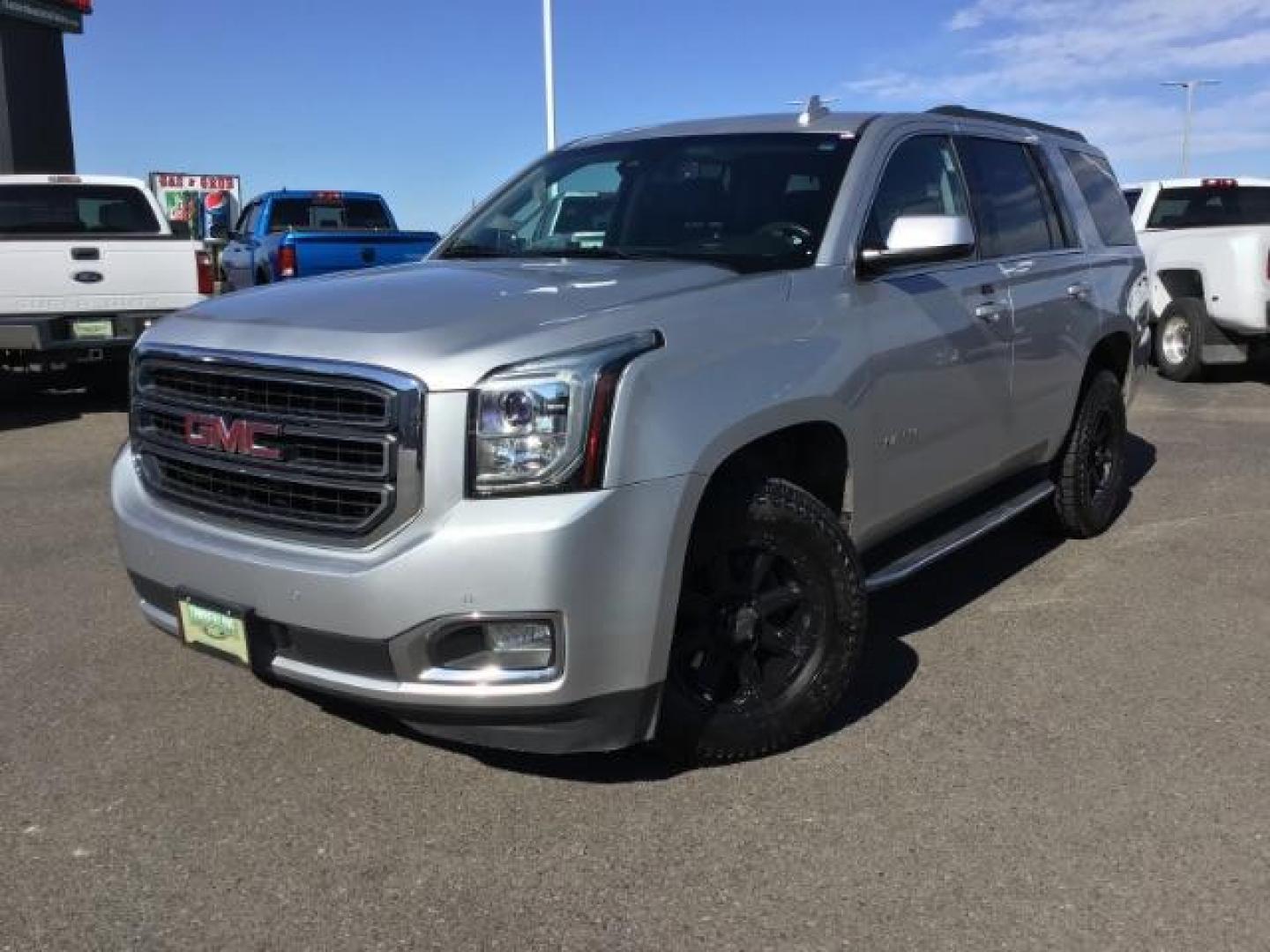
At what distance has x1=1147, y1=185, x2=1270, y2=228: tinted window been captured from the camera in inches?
498

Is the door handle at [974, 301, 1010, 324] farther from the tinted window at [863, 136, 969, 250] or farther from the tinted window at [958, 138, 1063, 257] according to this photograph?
the tinted window at [863, 136, 969, 250]

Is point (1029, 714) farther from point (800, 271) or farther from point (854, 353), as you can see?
point (800, 271)

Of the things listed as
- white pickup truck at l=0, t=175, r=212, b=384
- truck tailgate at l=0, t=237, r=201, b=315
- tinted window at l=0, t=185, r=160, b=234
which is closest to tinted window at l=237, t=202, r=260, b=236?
tinted window at l=0, t=185, r=160, b=234

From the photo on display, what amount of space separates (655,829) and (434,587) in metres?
0.91

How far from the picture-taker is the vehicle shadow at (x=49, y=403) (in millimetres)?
10125

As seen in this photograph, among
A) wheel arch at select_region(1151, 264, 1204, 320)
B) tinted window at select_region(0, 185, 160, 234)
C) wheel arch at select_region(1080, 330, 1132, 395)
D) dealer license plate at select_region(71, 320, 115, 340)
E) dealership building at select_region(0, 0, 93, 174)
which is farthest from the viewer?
dealership building at select_region(0, 0, 93, 174)

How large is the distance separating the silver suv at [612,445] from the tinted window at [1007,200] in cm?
9

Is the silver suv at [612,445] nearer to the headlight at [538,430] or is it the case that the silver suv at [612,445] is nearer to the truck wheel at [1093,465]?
the headlight at [538,430]

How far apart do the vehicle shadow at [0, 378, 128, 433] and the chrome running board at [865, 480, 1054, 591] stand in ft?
→ 26.9

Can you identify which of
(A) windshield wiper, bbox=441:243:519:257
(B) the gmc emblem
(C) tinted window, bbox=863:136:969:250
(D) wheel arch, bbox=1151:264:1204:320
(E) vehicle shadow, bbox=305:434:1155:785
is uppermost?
(C) tinted window, bbox=863:136:969:250

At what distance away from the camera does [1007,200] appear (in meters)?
4.99

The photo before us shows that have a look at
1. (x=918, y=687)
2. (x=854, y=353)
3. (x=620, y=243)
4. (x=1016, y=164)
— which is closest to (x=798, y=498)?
(x=854, y=353)

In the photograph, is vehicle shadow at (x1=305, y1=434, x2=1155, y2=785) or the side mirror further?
the side mirror

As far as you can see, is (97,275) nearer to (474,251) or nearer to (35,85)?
(474,251)
